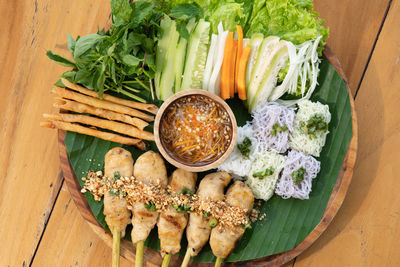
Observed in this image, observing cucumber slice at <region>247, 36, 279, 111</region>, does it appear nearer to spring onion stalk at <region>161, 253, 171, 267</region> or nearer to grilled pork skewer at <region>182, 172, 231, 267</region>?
grilled pork skewer at <region>182, 172, 231, 267</region>

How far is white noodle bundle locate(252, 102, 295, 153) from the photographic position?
13.0ft

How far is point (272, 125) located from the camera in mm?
3967

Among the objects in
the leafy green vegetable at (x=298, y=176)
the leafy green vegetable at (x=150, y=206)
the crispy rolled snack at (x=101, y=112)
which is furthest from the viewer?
the crispy rolled snack at (x=101, y=112)

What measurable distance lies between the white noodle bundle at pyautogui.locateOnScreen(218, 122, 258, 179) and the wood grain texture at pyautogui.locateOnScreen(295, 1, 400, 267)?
128 centimetres

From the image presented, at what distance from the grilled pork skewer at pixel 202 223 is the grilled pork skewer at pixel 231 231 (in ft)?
0.31

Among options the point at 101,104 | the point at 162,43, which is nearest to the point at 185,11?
the point at 162,43

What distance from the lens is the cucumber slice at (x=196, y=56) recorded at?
12.7 feet

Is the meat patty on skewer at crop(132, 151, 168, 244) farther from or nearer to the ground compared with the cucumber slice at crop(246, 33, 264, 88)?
nearer to the ground

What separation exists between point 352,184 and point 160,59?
2636 mm

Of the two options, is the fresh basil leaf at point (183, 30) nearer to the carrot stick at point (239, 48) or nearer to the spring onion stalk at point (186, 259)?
the carrot stick at point (239, 48)

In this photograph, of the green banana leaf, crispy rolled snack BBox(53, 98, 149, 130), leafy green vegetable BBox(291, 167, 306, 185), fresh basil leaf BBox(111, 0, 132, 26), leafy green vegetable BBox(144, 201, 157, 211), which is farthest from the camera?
crispy rolled snack BBox(53, 98, 149, 130)

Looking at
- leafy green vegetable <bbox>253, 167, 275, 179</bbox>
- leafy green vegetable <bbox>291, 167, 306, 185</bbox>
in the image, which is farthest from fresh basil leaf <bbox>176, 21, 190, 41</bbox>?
leafy green vegetable <bbox>291, 167, 306, 185</bbox>

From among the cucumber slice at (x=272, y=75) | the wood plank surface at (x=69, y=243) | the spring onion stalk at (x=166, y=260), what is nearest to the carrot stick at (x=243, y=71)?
the cucumber slice at (x=272, y=75)

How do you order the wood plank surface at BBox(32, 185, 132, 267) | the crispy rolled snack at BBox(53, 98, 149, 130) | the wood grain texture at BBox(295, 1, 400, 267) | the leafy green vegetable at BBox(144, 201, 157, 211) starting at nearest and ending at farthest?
the leafy green vegetable at BBox(144, 201, 157, 211)
the crispy rolled snack at BBox(53, 98, 149, 130)
the wood grain texture at BBox(295, 1, 400, 267)
the wood plank surface at BBox(32, 185, 132, 267)
